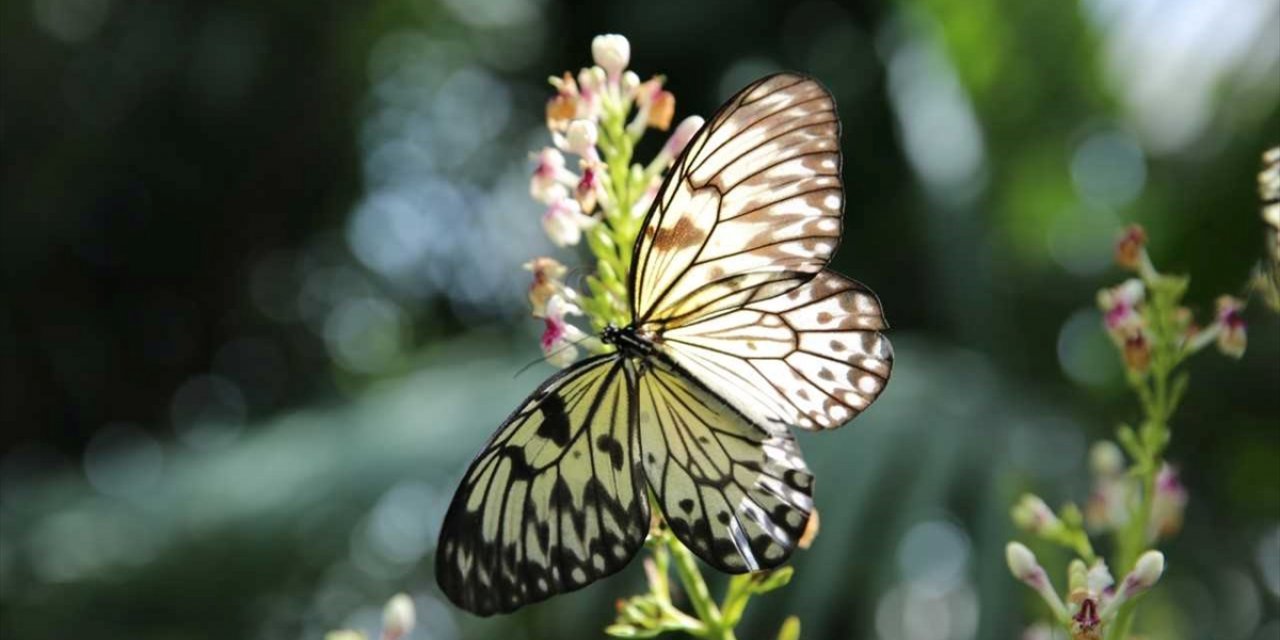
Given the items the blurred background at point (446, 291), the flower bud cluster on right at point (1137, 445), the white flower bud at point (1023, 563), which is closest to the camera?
the flower bud cluster on right at point (1137, 445)

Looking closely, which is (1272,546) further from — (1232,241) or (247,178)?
(247,178)

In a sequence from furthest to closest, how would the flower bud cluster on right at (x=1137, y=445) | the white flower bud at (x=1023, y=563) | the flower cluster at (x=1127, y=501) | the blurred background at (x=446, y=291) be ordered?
1. the blurred background at (x=446, y=291)
2. the flower cluster at (x=1127, y=501)
3. the white flower bud at (x=1023, y=563)
4. the flower bud cluster on right at (x=1137, y=445)

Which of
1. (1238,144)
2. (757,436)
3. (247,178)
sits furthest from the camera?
(247,178)

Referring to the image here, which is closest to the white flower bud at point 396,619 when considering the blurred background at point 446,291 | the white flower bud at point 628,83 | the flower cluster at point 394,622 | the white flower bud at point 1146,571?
the flower cluster at point 394,622

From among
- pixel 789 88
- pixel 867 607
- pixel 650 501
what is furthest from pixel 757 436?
pixel 867 607

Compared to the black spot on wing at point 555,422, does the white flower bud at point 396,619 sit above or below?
below

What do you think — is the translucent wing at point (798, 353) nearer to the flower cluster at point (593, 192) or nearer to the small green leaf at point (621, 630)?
the flower cluster at point (593, 192)
